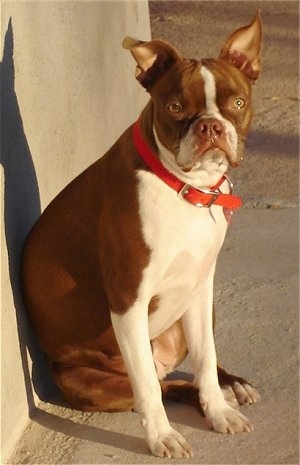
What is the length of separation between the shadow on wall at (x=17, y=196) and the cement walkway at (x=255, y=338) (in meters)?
0.19

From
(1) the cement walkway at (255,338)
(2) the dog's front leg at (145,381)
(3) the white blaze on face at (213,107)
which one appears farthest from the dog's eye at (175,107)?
(1) the cement walkway at (255,338)

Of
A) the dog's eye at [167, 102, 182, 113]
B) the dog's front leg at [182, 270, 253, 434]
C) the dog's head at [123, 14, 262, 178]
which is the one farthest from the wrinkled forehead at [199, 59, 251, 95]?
the dog's front leg at [182, 270, 253, 434]

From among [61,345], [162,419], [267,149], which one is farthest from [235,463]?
[267,149]

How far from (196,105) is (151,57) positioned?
13.4 inches

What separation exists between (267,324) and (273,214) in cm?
176

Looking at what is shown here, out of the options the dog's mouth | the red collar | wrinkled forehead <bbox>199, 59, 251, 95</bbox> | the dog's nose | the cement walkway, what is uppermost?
wrinkled forehead <bbox>199, 59, 251, 95</bbox>

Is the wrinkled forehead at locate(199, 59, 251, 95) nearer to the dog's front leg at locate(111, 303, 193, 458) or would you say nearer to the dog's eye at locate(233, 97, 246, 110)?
the dog's eye at locate(233, 97, 246, 110)

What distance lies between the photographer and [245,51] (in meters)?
4.44

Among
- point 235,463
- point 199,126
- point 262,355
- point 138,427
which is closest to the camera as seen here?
point 199,126

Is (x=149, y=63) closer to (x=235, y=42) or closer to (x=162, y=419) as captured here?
(x=235, y=42)

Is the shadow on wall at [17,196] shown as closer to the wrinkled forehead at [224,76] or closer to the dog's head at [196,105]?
the dog's head at [196,105]

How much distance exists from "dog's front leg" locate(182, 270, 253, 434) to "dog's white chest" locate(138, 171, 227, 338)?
0.21 meters

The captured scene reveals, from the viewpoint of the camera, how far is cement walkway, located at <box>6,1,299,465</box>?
4.43 m

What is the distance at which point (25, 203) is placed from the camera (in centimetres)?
483
